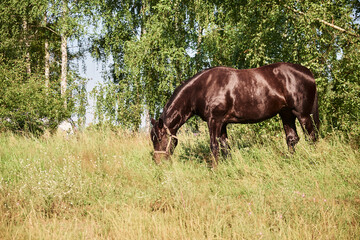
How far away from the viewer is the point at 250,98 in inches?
247

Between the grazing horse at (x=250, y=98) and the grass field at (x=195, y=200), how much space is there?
2.01ft

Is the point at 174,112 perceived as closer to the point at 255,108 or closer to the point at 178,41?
the point at 255,108

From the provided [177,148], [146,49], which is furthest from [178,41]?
[177,148]

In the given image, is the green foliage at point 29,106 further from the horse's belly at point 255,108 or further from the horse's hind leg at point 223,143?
the horse's belly at point 255,108

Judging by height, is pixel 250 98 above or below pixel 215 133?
above

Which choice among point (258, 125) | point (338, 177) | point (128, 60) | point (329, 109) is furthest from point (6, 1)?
point (338, 177)

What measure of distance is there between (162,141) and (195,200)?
8.60 ft

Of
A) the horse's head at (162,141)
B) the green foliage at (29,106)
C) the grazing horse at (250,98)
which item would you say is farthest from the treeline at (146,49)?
the horse's head at (162,141)

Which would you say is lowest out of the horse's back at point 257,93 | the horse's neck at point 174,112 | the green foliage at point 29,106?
the green foliage at point 29,106

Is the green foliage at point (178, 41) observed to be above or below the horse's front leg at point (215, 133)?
above

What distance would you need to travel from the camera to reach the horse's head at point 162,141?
21.4 feet

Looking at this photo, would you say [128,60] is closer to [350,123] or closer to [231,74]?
[231,74]

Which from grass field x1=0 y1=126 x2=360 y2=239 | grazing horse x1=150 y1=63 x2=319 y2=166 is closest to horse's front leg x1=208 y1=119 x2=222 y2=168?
grazing horse x1=150 y1=63 x2=319 y2=166

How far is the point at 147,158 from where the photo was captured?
6902 millimetres
